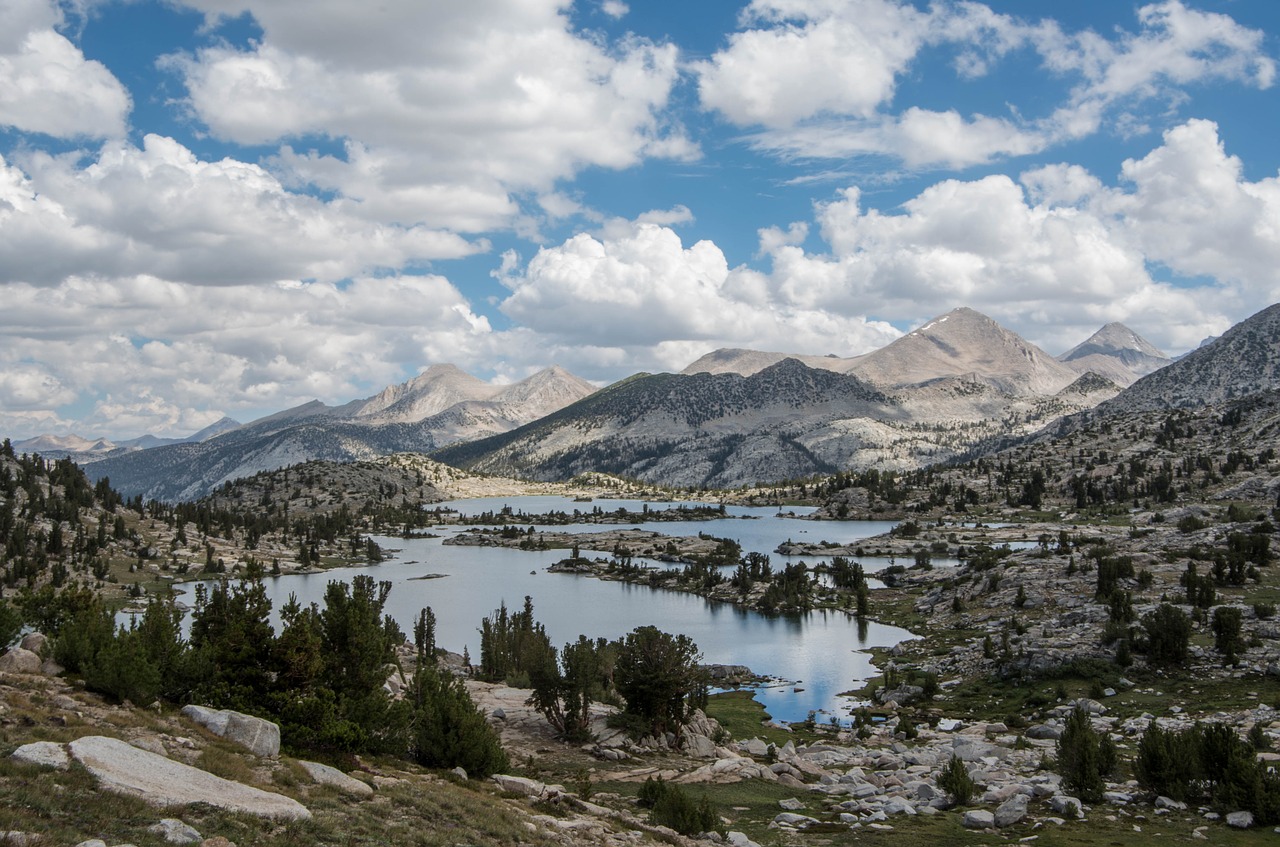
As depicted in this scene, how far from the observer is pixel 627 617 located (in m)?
102

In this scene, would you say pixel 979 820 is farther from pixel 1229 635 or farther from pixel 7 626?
pixel 7 626

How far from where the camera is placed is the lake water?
2689 inches

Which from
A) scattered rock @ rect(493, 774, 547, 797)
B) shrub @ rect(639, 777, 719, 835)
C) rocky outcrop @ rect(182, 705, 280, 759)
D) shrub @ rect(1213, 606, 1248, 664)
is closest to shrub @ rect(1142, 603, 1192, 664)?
shrub @ rect(1213, 606, 1248, 664)

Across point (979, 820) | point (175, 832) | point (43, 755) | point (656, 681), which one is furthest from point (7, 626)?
point (979, 820)

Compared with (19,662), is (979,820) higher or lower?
lower

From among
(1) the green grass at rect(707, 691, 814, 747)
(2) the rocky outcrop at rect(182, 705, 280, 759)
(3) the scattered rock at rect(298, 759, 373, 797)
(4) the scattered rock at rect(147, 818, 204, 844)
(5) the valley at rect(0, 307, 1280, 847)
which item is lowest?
(1) the green grass at rect(707, 691, 814, 747)

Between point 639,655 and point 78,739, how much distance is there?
1008 inches

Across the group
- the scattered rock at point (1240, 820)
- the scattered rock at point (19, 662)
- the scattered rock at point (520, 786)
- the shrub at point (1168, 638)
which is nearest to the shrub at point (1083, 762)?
the scattered rock at point (1240, 820)

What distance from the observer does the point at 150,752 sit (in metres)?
19.6

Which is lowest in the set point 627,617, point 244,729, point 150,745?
point 627,617

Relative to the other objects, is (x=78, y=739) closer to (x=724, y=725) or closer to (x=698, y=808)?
(x=698, y=808)

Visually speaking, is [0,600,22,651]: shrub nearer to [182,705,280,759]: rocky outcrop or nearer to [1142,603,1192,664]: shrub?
[182,705,280,759]: rocky outcrop

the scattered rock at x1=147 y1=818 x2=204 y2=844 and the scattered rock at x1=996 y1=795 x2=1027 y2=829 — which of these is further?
the scattered rock at x1=996 y1=795 x2=1027 y2=829

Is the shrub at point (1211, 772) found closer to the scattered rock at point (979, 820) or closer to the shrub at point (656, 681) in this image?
the scattered rock at point (979, 820)
